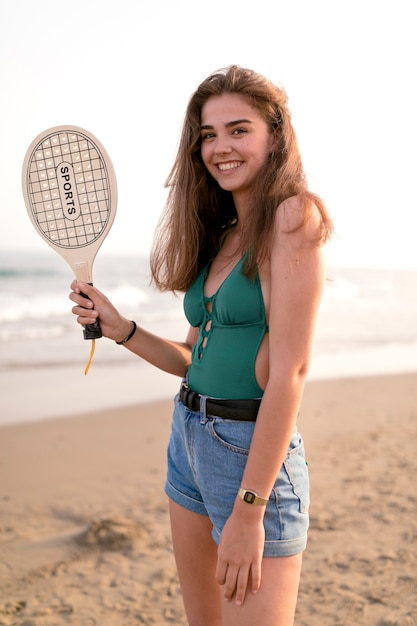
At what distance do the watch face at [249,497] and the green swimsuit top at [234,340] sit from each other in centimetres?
27

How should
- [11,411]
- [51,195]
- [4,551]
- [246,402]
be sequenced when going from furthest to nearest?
[11,411] → [4,551] → [51,195] → [246,402]

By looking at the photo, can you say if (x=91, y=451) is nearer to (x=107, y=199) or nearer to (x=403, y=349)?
(x=107, y=199)

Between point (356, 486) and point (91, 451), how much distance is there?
2.25 meters

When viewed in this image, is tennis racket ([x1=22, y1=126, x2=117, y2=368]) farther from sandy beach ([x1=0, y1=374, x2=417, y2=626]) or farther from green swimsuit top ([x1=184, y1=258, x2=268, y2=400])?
sandy beach ([x1=0, y1=374, x2=417, y2=626])

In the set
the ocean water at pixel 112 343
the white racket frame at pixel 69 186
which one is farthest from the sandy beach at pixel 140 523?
the white racket frame at pixel 69 186

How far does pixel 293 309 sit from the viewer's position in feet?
5.63

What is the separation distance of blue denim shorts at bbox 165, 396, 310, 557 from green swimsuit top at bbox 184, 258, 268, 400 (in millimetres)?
94

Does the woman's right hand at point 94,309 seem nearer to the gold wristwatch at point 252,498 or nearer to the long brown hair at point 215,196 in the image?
the long brown hair at point 215,196

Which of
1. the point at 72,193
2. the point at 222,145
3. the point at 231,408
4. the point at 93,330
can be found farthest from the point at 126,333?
the point at 222,145

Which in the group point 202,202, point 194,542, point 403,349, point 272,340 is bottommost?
point 403,349

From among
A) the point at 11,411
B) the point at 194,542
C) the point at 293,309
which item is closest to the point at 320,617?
the point at 194,542

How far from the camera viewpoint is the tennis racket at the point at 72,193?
2.22 meters

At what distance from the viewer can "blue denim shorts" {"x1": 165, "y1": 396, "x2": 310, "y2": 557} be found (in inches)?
72.2

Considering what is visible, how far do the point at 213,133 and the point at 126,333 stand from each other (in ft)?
2.48
